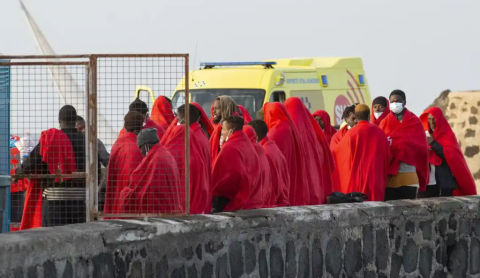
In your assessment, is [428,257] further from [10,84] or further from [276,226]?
[10,84]

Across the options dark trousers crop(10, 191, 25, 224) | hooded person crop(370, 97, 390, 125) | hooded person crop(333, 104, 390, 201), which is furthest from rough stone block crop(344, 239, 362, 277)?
hooded person crop(370, 97, 390, 125)

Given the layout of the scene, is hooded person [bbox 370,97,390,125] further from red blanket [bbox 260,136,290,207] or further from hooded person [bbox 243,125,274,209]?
hooded person [bbox 243,125,274,209]

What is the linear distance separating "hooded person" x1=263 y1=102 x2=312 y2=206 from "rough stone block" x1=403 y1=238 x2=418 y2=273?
6.38 feet

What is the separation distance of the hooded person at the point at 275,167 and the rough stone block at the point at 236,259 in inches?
91.6

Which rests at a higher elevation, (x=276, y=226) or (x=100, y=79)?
(x=100, y=79)

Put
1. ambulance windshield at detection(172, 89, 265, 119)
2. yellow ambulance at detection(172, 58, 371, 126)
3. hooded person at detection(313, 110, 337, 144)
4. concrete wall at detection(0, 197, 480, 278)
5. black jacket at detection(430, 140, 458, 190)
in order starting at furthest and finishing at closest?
yellow ambulance at detection(172, 58, 371, 126), ambulance windshield at detection(172, 89, 265, 119), hooded person at detection(313, 110, 337, 144), black jacket at detection(430, 140, 458, 190), concrete wall at detection(0, 197, 480, 278)

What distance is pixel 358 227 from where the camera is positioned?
8.88m

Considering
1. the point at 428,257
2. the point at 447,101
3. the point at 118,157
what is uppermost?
the point at 447,101

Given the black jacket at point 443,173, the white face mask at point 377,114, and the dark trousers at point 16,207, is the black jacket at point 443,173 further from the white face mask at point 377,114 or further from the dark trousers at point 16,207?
the dark trousers at point 16,207

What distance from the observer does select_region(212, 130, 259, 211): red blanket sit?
9.29 metres

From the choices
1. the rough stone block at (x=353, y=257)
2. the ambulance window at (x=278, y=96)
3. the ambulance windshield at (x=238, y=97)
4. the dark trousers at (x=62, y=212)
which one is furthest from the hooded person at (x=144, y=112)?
the ambulance window at (x=278, y=96)

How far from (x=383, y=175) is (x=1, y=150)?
5.08 meters

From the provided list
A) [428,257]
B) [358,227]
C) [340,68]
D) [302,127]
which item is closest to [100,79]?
[358,227]

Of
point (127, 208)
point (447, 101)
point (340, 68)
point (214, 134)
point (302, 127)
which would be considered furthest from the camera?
point (447, 101)
